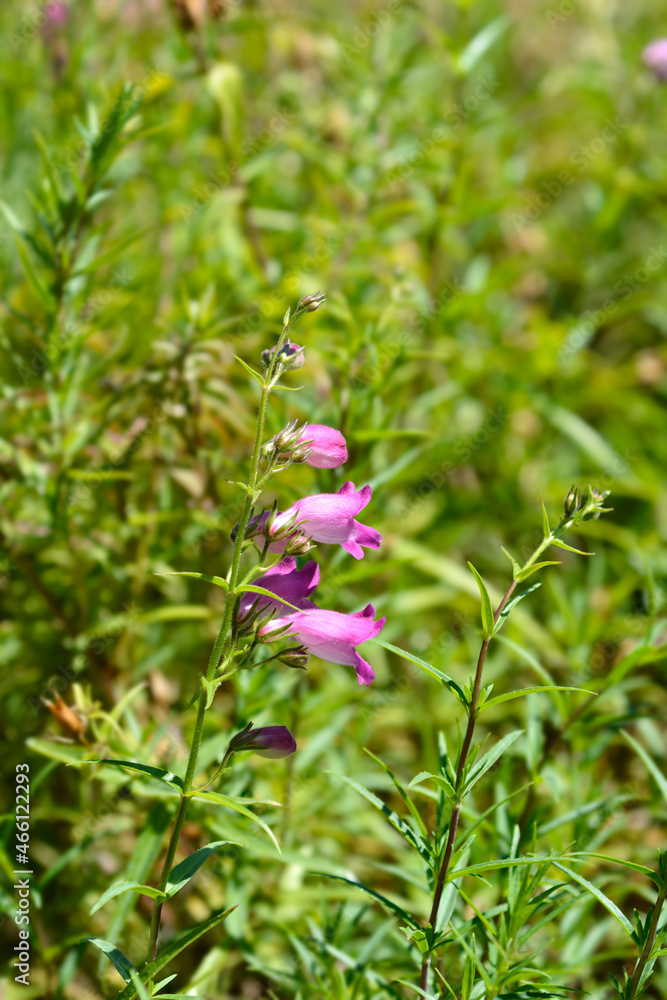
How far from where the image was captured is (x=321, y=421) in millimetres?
1934

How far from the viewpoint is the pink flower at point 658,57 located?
10.8ft

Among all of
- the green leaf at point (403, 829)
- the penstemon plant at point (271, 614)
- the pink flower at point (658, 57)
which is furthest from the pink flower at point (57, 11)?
the green leaf at point (403, 829)

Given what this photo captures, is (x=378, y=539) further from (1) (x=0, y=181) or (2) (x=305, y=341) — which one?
(1) (x=0, y=181)

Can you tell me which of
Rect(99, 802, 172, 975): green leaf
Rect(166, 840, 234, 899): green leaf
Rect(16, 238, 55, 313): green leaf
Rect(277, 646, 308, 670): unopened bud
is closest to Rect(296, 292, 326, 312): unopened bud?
Rect(277, 646, 308, 670): unopened bud

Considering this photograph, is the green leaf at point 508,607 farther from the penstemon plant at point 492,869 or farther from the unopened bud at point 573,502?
the unopened bud at point 573,502

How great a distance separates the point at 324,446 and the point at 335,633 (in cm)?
28

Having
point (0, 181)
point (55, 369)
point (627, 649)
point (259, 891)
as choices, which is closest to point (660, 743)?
point (627, 649)

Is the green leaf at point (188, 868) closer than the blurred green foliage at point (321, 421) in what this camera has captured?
Yes

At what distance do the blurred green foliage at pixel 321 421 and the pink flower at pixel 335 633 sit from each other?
35cm

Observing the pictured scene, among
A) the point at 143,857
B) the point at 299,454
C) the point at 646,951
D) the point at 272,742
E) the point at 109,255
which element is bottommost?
the point at 646,951

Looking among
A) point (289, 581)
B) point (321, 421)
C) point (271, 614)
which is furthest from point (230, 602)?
point (321, 421)

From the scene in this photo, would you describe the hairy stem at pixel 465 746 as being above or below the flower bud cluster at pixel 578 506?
below

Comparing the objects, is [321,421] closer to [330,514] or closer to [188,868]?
[330,514]

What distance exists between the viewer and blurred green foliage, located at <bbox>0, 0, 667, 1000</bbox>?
179 centimetres
